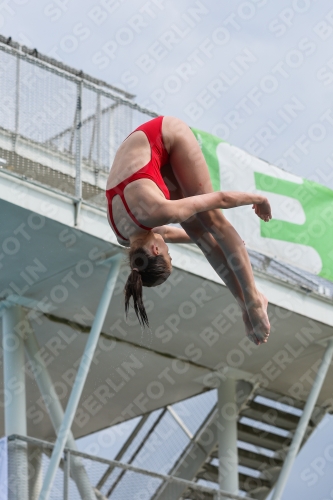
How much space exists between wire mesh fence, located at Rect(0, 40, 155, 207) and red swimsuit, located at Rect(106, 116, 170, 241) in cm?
495

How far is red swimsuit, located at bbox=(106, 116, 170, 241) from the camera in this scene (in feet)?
22.6

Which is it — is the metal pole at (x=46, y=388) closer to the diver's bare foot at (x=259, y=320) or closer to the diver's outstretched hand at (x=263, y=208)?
the diver's bare foot at (x=259, y=320)

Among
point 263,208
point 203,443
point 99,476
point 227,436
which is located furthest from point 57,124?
point 203,443

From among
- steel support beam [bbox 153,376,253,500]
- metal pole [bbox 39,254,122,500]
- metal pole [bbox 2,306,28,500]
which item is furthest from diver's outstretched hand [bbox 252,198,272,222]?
steel support beam [bbox 153,376,253,500]

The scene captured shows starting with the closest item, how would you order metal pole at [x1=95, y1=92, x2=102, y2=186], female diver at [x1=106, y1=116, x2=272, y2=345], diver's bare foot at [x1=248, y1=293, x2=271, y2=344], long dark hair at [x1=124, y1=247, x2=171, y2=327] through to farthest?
female diver at [x1=106, y1=116, x2=272, y2=345], long dark hair at [x1=124, y1=247, x2=171, y2=327], diver's bare foot at [x1=248, y1=293, x2=271, y2=344], metal pole at [x1=95, y1=92, x2=102, y2=186]

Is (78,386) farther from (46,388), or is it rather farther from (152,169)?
(152,169)

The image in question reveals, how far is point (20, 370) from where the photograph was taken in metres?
14.0

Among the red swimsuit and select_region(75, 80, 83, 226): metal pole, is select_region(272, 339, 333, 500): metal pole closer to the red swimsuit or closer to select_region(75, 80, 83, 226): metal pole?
select_region(75, 80, 83, 226): metal pole

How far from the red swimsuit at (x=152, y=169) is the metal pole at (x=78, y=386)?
5652mm

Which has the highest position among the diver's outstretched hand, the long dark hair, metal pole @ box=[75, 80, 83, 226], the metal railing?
metal pole @ box=[75, 80, 83, 226]

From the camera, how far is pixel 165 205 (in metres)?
6.66

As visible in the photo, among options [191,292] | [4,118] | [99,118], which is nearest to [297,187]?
[191,292]

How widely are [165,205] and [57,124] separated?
612cm

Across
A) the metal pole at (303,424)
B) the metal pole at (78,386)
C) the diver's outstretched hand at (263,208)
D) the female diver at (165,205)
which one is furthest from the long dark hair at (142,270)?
the metal pole at (303,424)
